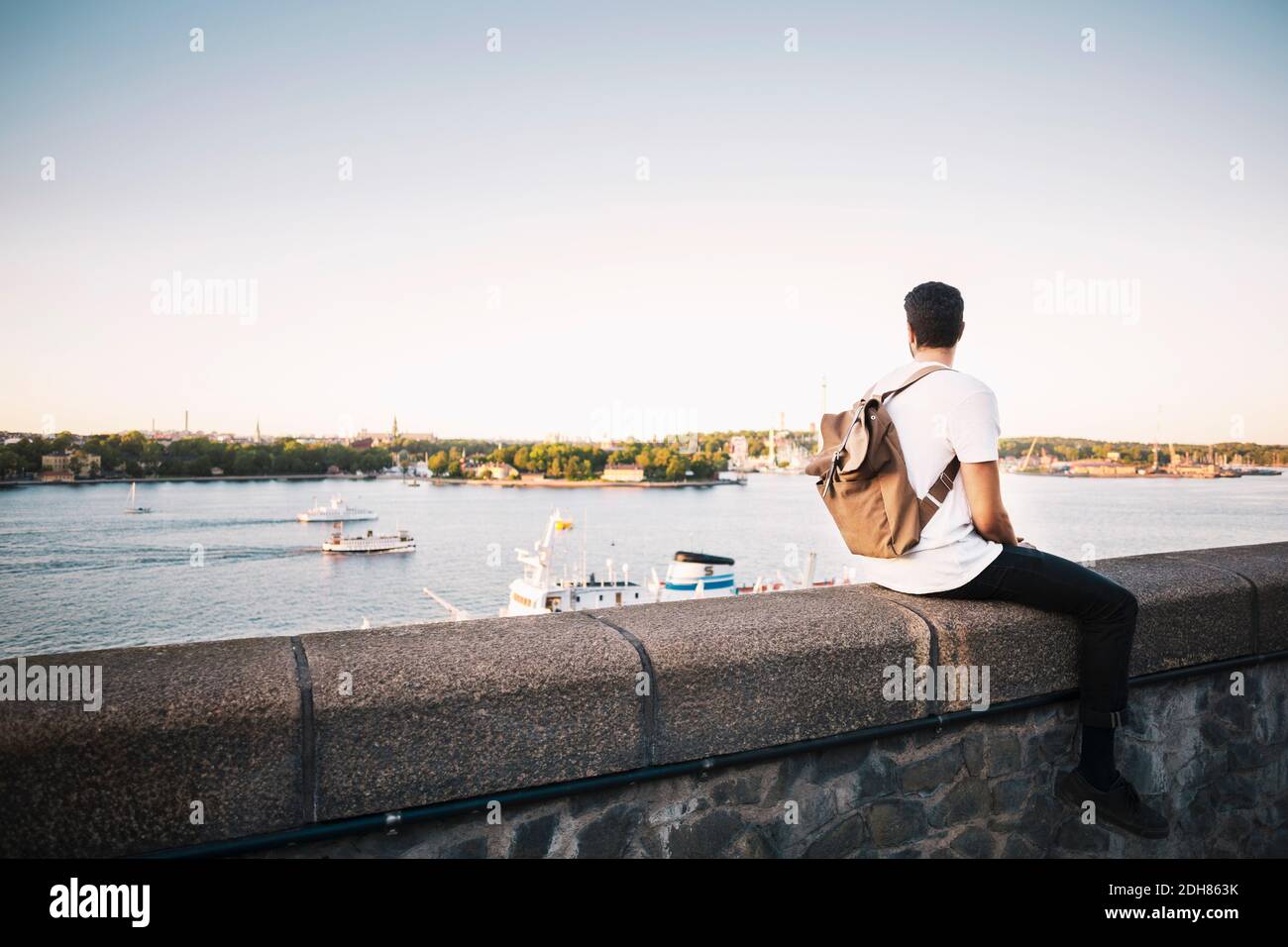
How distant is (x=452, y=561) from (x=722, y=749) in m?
64.2

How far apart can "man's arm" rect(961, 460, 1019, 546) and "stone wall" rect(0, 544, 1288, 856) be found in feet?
0.81

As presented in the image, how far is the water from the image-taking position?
44438 mm

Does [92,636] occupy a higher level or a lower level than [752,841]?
A: lower

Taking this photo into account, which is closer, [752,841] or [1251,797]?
[752,841]

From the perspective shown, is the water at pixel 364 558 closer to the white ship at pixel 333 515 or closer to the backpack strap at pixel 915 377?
the white ship at pixel 333 515

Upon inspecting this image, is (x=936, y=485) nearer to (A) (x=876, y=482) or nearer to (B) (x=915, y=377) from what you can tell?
(A) (x=876, y=482)

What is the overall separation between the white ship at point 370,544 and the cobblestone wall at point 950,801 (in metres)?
68.7

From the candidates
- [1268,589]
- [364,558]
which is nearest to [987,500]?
[1268,589]

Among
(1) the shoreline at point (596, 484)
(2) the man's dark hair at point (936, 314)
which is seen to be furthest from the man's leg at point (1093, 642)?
(1) the shoreline at point (596, 484)

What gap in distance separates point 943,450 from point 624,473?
5942 inches

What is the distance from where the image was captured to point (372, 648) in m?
1.94

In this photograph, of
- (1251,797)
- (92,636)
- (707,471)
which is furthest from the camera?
(707,471)
